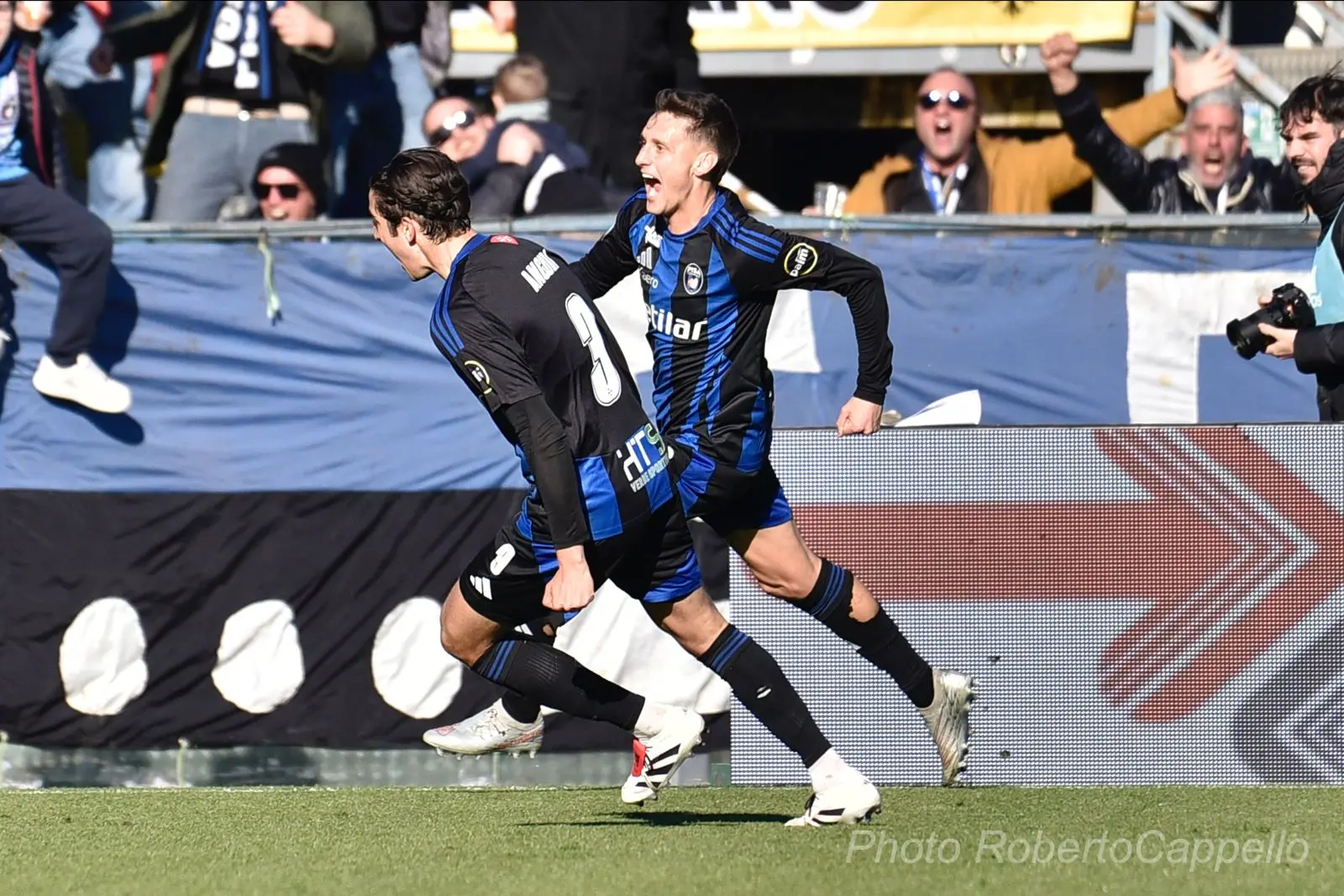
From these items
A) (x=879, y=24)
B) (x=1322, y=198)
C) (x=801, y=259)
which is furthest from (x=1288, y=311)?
(x=879, y=24)

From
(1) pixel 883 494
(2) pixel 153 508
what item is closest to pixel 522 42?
(2) pixel 153 508

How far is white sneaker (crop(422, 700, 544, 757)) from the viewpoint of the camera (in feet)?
20.5

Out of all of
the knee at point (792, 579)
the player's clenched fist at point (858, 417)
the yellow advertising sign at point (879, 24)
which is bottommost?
the knee at point (792, 579)

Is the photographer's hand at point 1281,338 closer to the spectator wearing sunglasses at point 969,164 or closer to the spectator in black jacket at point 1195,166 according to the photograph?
the spectator in black jacket at point 1195,166

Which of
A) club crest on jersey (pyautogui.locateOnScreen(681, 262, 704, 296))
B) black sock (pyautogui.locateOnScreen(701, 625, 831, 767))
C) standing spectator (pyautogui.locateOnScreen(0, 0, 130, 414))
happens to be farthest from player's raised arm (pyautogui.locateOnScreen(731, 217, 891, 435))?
standing spectator (pyautogui.locateOnScreen(0, 0, 130, 414))

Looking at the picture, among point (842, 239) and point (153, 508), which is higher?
point (842, 239)

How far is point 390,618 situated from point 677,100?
10.6 ft

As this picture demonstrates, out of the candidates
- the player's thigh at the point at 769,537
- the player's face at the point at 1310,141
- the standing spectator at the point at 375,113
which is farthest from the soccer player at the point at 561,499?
the standing spectator at the point at 375,113

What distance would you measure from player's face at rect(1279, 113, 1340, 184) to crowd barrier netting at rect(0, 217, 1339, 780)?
1.58 metres

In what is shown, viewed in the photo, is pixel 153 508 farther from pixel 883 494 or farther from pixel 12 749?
pixel 883 494

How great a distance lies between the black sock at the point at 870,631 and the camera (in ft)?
21.4

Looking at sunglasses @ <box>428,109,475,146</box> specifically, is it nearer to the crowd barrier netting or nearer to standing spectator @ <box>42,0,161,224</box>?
the crowd barrier netting

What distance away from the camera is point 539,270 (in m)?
5.54

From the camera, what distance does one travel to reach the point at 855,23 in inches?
463
